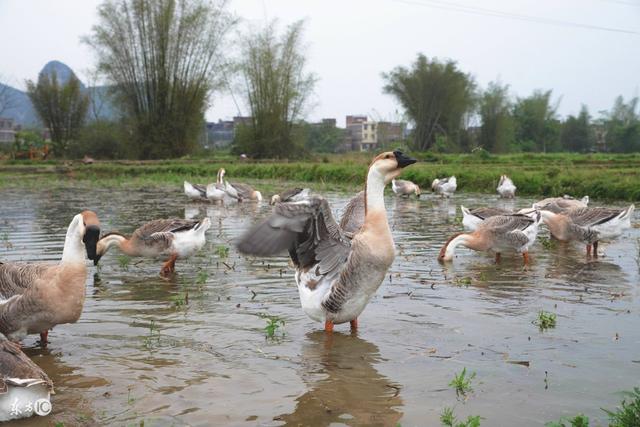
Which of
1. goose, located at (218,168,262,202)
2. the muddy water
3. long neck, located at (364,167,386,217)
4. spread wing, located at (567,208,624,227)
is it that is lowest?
the muddy water

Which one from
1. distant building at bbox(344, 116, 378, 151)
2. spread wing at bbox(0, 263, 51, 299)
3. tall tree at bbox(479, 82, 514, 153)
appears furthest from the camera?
distant building at bbox(344, 116, 378, 151)

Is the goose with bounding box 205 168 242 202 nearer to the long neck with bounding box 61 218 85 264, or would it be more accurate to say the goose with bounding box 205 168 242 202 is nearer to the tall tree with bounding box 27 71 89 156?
the long neck with bounding box 61 218 85 264

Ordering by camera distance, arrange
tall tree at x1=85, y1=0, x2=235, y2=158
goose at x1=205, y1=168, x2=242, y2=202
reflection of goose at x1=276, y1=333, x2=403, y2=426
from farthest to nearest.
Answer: tall tree at x1=85, y1=0, x2=235, y2=158
goose at x1=205, y1=168, x2=242, y2=202
reflection of goose at x1=276, y1=333, x2=403, y2=426

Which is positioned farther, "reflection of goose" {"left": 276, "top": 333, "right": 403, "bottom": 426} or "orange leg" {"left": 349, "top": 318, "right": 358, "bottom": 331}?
"orange leg" {"left": 349, "top": 318, "right": 358, "bottom": 331}

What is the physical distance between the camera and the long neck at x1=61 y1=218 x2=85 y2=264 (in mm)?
5605

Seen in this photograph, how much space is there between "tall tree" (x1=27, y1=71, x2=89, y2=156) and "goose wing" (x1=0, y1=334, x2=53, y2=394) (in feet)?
175

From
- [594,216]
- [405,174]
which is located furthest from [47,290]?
[405,174]

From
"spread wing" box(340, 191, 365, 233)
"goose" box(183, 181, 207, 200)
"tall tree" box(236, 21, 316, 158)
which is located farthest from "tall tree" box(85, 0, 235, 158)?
"spread wing" box(340, 191, 365, 233)

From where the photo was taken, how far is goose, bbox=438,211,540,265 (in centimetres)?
955

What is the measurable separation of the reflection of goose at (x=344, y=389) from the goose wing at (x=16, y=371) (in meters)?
1.57

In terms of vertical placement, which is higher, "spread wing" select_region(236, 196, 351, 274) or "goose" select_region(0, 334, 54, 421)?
Answer: "spread wing" select_region(236, 196, 351, 274)

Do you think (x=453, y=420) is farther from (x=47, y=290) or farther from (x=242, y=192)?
(x=242, y=192)

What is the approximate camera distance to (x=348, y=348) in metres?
5.68

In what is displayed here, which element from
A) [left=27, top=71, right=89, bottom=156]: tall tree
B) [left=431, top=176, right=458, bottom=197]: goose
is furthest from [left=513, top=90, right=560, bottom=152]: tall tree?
[left=431, top=176, right=458, bottom=197]: goose
